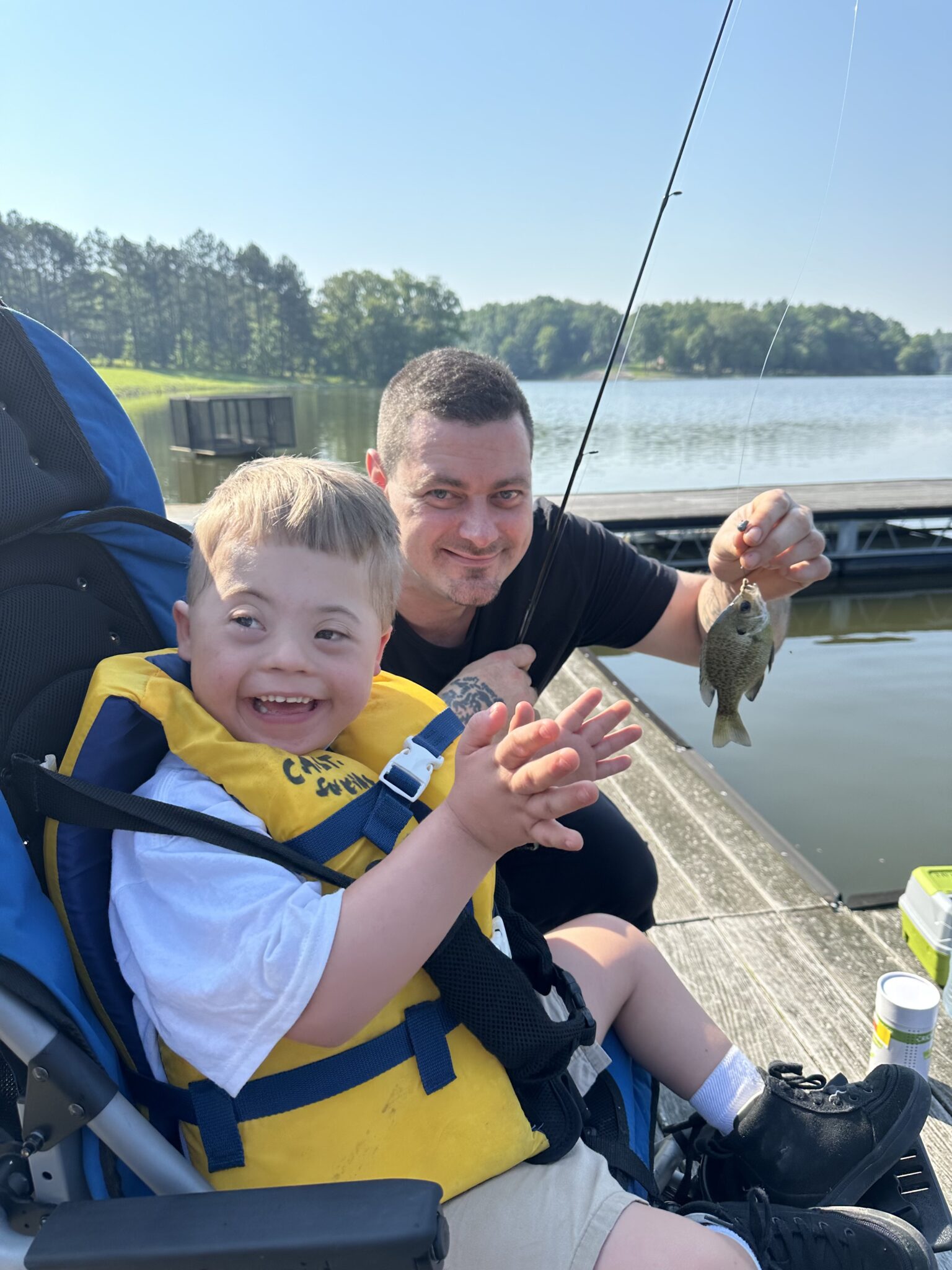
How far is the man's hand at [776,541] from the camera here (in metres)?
1.94

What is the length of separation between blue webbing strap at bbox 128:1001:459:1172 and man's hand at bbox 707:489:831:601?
1307 millimetres

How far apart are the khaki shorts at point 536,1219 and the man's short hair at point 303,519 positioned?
852 millimetres

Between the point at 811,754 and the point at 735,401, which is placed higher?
the point at 735,401

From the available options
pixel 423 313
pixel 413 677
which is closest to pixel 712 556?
pixel 413 677

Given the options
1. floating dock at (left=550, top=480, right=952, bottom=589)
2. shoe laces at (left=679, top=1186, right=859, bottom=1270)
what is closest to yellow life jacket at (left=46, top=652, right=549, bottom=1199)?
shoe laces at (left=679, top=1186, right=859, bottom=1270)

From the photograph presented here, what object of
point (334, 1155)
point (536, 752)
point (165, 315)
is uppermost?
point (165, 315)

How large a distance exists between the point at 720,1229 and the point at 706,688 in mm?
1141

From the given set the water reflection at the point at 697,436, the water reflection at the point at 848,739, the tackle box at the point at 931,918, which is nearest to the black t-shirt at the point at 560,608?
the tackle box at the point at 931,918

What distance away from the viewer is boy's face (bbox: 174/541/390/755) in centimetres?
124

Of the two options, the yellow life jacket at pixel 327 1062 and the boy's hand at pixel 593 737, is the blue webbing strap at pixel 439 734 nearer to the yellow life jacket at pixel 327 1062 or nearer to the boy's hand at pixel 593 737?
the yellow life jacket at pixel 327 1062

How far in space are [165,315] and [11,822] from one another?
42.4m

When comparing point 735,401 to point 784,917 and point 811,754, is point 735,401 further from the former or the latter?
point 784,917

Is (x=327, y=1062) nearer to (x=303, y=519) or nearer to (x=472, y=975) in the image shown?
(x=472, y=975)

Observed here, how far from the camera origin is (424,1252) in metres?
0.83
